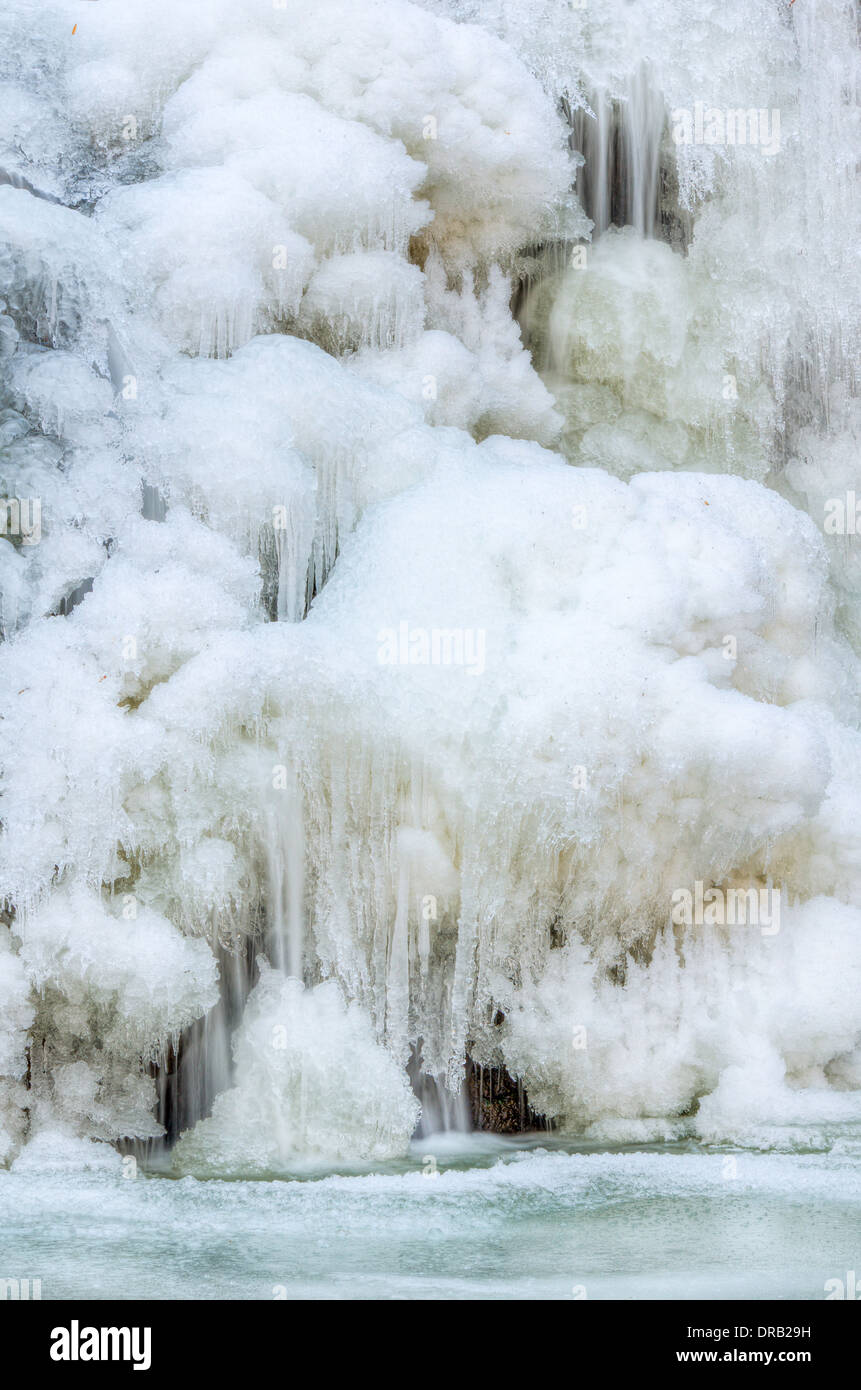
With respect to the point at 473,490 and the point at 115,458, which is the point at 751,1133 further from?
the point at 115,458

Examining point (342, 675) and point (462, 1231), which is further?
point (342, 675)

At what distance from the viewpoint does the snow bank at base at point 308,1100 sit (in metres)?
4.37

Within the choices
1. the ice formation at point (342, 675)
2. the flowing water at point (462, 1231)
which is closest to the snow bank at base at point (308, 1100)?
the ice formation at point (342, 675)

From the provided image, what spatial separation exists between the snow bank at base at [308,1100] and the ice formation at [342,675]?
0.5 inches

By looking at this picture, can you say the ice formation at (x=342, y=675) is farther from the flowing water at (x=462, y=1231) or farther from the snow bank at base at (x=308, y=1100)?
the flowing water at (x=462, y=1231)

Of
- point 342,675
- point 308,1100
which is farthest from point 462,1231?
point 342,675

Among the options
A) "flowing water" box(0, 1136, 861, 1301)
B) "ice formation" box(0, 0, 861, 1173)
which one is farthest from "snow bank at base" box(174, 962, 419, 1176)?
"flowing water" box(0, 1136, 861, 1301)

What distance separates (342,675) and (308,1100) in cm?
124

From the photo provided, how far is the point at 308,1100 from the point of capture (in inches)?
173

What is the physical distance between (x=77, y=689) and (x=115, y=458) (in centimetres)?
80

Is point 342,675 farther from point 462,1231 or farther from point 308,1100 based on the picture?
point 462,1231

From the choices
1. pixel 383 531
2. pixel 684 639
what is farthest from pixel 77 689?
pixel 684 639

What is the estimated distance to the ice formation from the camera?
434cm

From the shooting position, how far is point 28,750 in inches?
166
